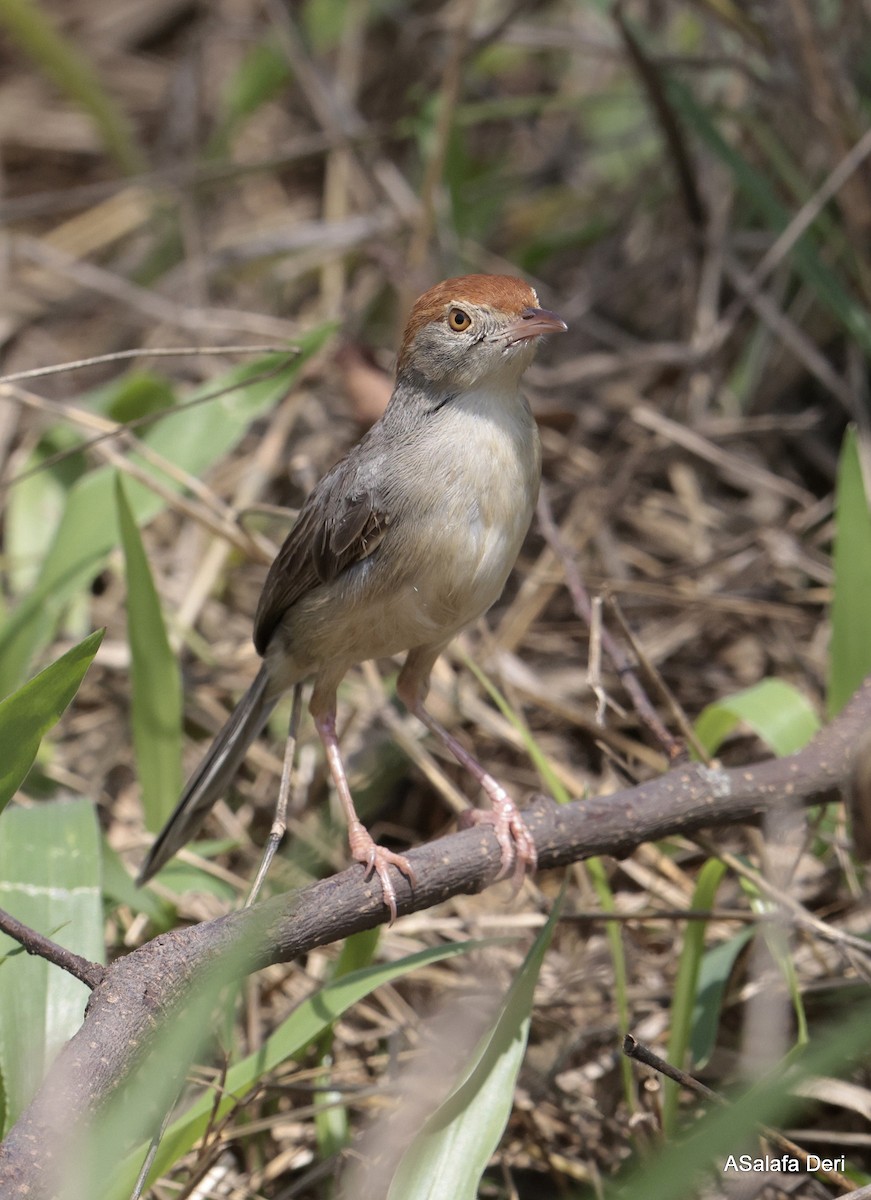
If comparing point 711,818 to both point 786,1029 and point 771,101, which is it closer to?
point 786,1029

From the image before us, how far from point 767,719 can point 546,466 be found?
2.22 meters

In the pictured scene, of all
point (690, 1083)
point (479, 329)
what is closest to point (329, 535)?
point (479, 329)

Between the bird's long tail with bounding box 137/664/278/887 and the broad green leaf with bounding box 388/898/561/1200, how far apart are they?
46.9 inches

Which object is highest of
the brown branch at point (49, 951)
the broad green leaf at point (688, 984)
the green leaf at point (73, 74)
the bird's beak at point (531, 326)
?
the green leaf at point (73, 74)

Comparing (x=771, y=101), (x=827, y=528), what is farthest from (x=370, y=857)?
(x=771, y=101)

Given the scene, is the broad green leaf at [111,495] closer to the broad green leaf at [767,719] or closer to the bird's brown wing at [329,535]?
the bird's brown wing at [329,535]

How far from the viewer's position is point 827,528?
17.2 ft

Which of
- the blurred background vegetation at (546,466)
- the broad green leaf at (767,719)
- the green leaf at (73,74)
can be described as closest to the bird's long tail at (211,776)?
the blurred background vegetation at (546,466)

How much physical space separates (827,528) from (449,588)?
95.4 inches

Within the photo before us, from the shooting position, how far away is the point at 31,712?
2.68m

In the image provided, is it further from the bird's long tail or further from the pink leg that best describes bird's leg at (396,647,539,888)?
the bird's long tail

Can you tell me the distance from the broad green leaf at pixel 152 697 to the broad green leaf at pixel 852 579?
210cm

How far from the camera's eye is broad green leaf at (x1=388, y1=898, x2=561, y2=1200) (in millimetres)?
2729

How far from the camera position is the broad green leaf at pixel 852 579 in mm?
3785
